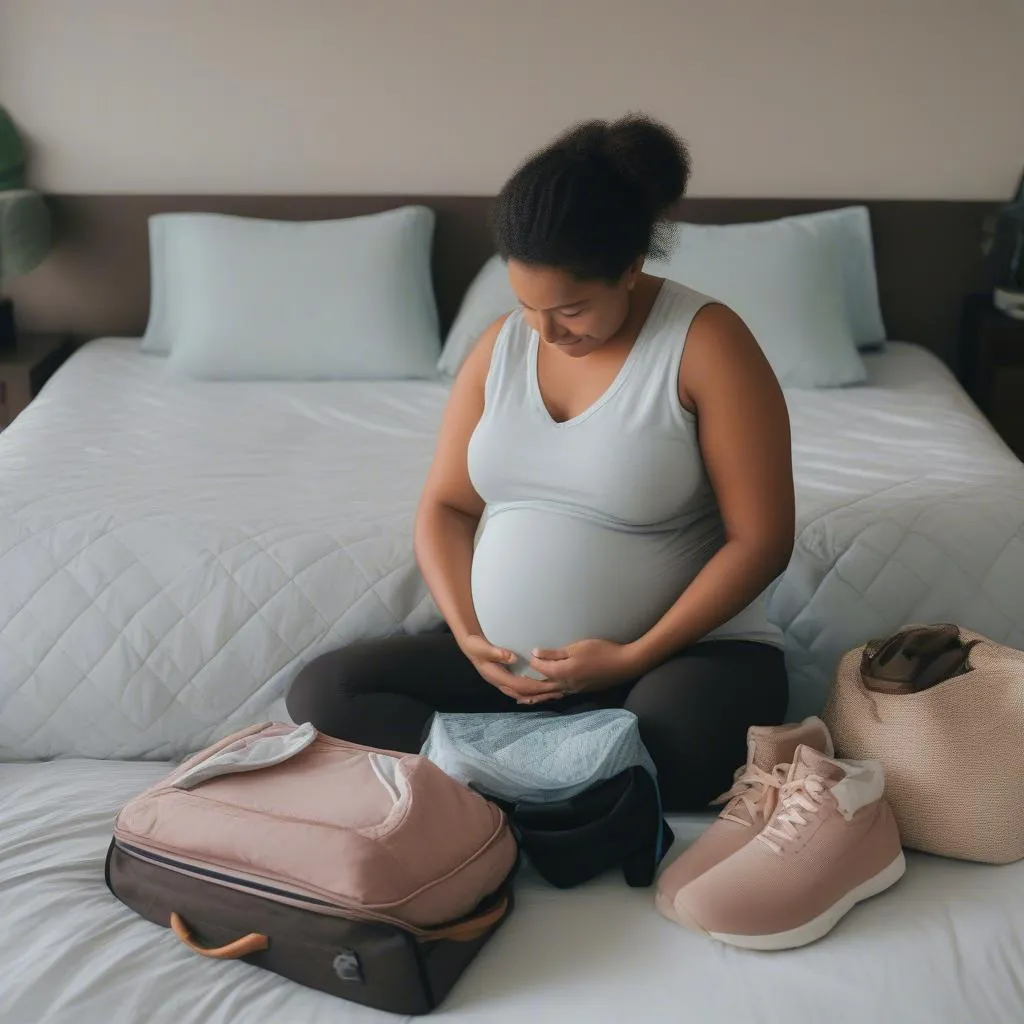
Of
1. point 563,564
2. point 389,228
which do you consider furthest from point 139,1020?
point 389,228

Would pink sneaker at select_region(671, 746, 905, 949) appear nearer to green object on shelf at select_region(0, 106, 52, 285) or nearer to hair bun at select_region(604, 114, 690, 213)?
hair bun at select_region(604, 114, 690, 213)

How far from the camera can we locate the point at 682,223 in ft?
9.71

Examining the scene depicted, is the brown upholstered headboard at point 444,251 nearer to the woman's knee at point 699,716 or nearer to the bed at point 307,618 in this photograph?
the bed at point 307,618

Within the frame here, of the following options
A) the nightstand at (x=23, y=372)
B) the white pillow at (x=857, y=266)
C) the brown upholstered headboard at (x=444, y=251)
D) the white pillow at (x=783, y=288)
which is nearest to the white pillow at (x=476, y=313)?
the brown upholstered headboard at (x=444, y=251)

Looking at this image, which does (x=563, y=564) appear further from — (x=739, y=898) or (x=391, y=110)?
(x=391, y=110)

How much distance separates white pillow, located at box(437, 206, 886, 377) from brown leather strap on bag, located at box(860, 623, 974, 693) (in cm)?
130

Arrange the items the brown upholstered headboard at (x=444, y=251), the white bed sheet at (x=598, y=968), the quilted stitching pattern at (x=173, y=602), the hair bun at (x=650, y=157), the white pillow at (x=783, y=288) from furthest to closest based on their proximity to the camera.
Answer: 1. the brown upholstered headboard at (x=444, y=251)
2. the white pillow at (x=783, y=288)
3. the quilted stitching pattern at (x=173, y=602)
4. the hair bun at (x=650, y=157)
5. the white bed sheet at (x=598, y=968)

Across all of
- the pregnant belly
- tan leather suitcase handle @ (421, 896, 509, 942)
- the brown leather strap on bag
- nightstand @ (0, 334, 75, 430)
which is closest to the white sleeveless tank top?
the pregnant belly

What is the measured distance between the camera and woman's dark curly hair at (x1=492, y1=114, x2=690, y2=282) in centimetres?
A: 141

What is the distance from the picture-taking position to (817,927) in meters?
1.25

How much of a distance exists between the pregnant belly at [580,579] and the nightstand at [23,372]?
161cm

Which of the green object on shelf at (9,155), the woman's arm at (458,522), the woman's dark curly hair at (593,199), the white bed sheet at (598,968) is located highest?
the woman's dark curly hair at (593,199)

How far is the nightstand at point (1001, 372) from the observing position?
284cm

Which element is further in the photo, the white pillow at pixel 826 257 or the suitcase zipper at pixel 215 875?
the white pillow at pixel 826 257
